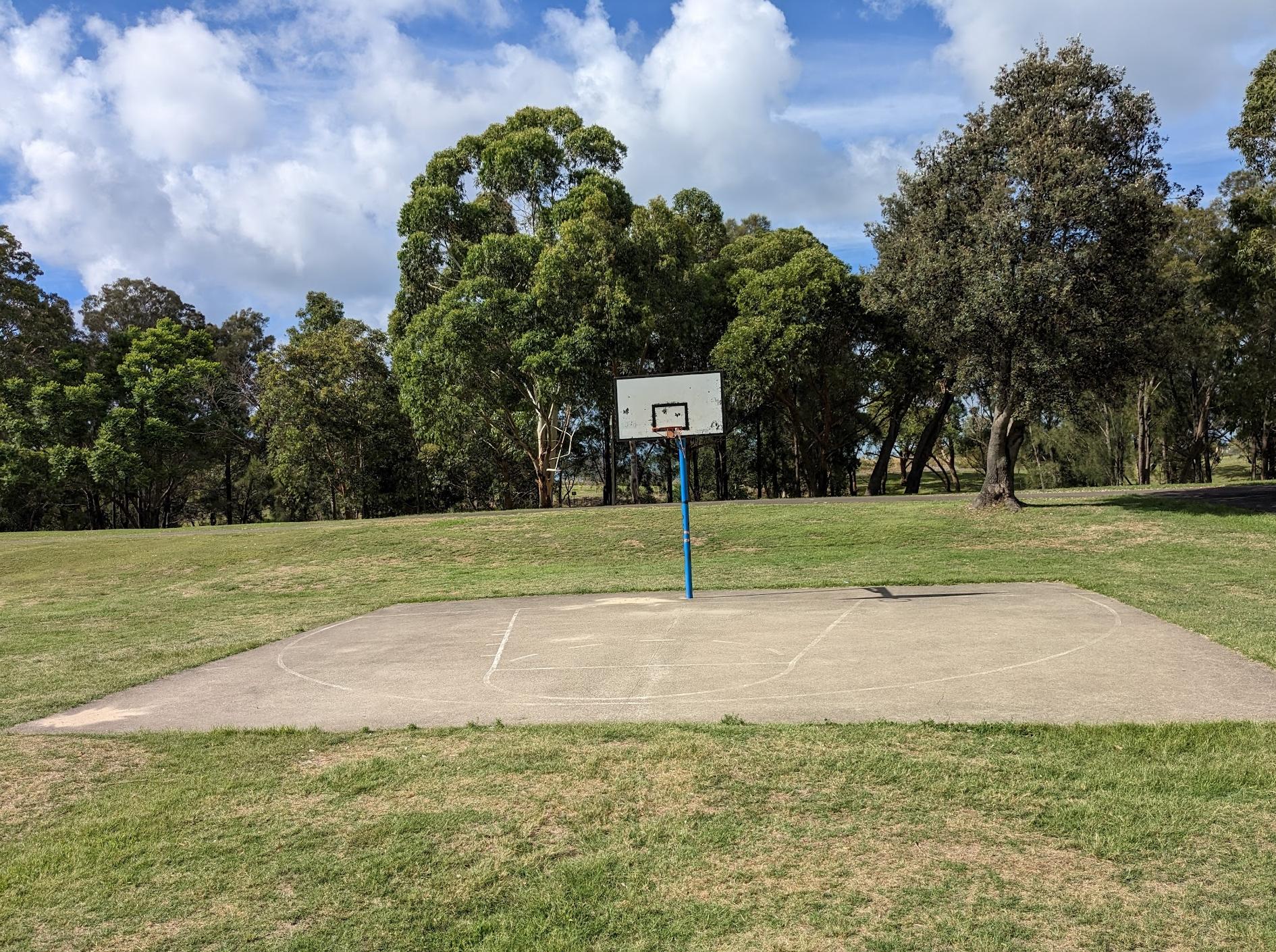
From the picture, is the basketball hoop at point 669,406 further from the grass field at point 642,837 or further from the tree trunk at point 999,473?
the grass field at point 642,837

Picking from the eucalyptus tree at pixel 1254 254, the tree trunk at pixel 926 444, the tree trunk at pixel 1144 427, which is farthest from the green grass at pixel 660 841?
the tree trunk at pixel 1144 427

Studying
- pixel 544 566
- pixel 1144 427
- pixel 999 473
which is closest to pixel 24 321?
pixel 544 566

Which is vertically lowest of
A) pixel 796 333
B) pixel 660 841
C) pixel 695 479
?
pixel 660 841

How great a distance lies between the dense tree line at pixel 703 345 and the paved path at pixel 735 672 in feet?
42.5

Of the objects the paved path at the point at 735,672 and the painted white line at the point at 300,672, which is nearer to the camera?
the paved path at the point at 735,672

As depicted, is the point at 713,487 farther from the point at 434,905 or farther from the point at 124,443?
the point at 434,905

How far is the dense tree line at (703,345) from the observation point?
74.7ft

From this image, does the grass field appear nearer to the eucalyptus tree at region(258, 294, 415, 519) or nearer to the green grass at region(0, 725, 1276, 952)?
the green grass at region(0, 725, 1276, 952)

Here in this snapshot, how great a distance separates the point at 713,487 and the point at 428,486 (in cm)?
1947

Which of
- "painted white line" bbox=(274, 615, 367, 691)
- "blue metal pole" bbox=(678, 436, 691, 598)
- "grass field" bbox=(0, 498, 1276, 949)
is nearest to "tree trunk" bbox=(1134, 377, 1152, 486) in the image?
"blue metal pole" bbox=(678, 436, 691, 598)

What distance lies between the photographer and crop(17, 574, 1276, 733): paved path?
771 cm

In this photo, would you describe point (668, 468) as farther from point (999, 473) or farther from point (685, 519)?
point (685, 519)

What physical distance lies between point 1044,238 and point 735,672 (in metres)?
18.7

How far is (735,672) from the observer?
9.27 m
